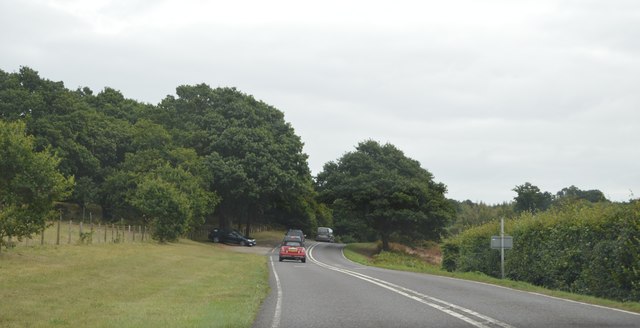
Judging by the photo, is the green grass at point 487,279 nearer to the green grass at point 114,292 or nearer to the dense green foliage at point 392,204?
the dense green foliage at point 392,204

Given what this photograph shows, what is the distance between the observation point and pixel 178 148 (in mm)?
58562

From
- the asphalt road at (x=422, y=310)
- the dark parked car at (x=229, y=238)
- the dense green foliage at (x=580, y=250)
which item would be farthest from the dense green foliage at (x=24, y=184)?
the dark parked car at (x=229, y=238)

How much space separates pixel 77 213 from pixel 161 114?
13329 millimetres

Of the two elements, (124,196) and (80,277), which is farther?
(124,196)

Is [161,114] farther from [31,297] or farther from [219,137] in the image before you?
[31,297]

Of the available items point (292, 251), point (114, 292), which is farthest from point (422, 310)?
point (292, 251)

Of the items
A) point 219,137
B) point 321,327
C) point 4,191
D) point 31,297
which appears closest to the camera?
point 321,327

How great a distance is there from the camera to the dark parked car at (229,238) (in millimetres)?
61406

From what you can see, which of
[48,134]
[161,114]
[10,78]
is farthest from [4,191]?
[161,114]

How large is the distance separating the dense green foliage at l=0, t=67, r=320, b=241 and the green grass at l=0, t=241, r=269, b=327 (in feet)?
72.4

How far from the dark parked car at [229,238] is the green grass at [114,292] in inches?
1209

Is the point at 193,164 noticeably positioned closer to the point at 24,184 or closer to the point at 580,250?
the point at 24,184

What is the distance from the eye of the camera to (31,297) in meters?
15.6

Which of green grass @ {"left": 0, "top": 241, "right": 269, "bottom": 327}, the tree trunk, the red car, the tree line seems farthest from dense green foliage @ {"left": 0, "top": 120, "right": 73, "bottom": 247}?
the tree trunk
